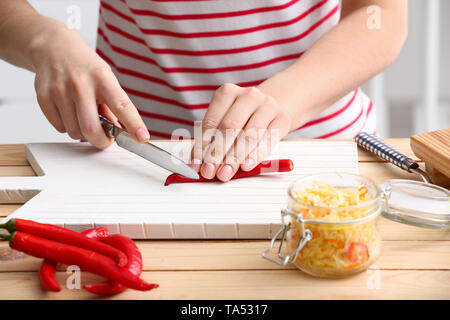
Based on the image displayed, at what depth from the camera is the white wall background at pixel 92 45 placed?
2564mm

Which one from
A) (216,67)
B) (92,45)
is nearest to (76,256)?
(216,67)

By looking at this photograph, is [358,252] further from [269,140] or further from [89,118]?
[89,118]

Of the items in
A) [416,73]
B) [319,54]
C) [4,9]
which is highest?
[4,9]

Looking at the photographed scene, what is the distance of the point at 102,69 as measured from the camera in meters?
1.12

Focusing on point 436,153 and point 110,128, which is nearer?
point 436,153

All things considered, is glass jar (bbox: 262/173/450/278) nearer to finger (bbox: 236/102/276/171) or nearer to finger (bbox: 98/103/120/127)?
finger (bbox: 236/102/276/171)

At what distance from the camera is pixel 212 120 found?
1075 millimetres

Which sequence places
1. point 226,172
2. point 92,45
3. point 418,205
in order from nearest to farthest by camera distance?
1. point 418,205
2. point 226,172
3. point 92,45

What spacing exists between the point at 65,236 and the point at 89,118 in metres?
0.38

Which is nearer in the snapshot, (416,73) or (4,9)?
(4,9)

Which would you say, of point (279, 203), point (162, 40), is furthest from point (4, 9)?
point (279, 203)

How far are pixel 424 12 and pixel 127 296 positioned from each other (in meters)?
2.26

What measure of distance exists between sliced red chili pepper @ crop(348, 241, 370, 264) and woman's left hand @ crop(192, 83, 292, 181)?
32 centimetres
